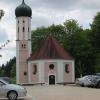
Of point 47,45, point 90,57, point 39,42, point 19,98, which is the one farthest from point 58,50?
point 19,98

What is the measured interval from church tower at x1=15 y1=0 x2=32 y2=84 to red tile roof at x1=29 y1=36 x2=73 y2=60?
3.36 m

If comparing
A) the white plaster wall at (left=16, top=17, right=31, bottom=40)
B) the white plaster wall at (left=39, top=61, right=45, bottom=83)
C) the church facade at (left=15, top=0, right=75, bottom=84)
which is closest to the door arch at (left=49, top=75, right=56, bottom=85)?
the church facade at (left=15, top=0, right=75, bottom=84)

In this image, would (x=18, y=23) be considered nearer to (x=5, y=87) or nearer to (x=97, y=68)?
(x=97, y=68)

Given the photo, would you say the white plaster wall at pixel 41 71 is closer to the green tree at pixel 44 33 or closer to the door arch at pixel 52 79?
the door arch at pixel 52 79

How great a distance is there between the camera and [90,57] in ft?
304

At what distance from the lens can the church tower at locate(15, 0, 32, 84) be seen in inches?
3580

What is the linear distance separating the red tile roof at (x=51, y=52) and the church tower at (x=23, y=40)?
11.0 feet

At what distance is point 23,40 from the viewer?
92.4m

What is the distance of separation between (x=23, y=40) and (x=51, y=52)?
8.28 meters

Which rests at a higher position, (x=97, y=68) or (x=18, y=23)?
(x=18, y=23)

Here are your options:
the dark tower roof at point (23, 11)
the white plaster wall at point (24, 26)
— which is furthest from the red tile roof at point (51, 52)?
the dark tower roof at point (23, 11)

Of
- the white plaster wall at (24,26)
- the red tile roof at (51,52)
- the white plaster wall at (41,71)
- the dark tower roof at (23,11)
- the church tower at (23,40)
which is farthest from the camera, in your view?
the dark tower roof at (23,11)

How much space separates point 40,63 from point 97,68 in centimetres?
1134

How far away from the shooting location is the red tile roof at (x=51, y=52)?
86000mm
